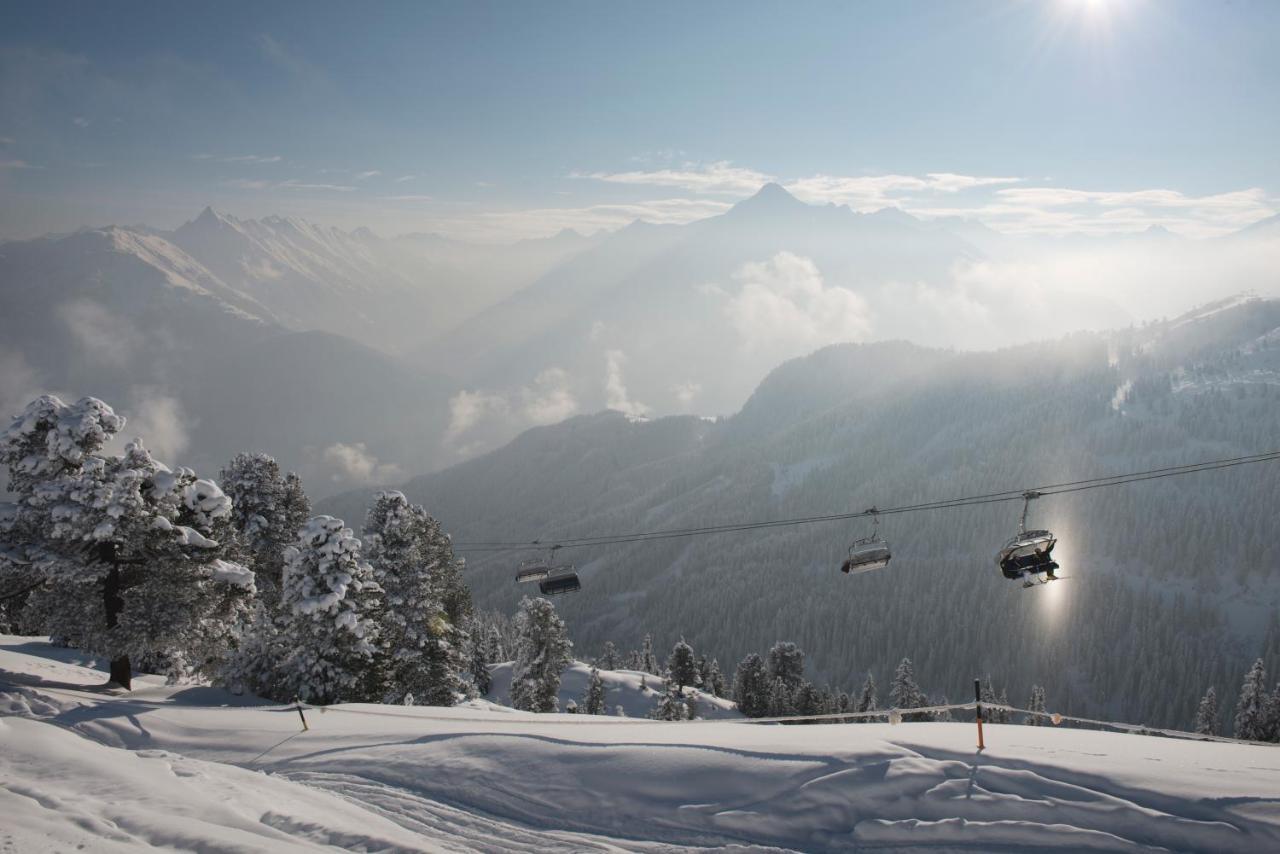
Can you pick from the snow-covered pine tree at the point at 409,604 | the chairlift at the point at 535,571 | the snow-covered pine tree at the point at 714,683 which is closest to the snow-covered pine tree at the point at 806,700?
the snow-covered pine tree at the point at 714,683

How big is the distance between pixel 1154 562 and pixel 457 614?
226474 millimetres

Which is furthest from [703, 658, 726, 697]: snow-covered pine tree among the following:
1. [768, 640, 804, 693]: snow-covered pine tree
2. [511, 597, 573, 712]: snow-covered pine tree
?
[511, 597, 573, 712]: snow-covered pine tree

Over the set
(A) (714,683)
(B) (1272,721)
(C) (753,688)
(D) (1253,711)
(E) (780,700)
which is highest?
(D) (1253,711)

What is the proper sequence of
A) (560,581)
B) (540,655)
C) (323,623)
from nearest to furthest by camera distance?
(560,581)
(323,623)
(540,655)

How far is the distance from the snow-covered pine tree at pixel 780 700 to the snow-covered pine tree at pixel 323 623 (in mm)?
58412

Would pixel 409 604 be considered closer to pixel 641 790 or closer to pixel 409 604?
pixel 409 604

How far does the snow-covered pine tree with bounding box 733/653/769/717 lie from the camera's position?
81375 millimetres

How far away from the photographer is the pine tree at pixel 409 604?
3619 cm

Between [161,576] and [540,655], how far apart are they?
3489 centimetres

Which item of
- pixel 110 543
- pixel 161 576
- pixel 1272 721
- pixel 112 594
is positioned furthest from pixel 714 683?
pixel 110 543

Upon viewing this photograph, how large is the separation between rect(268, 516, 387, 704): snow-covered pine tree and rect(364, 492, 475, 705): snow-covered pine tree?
507cm

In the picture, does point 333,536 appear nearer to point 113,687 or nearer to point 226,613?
point 226,613

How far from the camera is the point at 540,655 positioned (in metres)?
55.8

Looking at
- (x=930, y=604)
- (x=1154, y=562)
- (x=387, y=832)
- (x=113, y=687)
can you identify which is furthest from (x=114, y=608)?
(x=1154, y=562)
